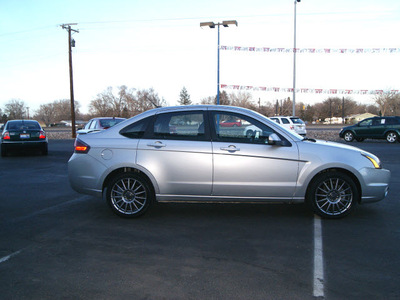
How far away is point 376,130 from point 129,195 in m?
21.5

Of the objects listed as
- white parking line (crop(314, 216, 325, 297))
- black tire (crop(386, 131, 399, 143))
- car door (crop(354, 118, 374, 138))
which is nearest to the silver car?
white parking line (crop(314, 216, 325, 297))

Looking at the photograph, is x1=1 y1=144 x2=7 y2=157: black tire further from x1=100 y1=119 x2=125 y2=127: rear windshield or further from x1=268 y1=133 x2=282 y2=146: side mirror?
x1=268 y1=133 x2=282 y2=146: side mirror

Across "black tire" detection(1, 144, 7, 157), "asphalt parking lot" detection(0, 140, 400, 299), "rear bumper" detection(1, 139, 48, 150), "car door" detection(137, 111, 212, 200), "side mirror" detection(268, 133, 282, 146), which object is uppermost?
"side mirror" detection(268, 133, 282, 146)

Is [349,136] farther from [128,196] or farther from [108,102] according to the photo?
[108,102]

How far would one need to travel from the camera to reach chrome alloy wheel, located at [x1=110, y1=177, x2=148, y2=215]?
565cm

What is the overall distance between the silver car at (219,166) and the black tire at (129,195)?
15 mm

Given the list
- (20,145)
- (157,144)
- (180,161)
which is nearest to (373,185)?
(180,161)

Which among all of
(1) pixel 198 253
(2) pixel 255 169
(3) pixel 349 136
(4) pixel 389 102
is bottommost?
(1) pixel 198 253

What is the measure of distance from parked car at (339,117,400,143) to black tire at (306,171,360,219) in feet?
64.3

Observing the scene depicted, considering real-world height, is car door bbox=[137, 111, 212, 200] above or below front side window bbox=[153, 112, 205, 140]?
below

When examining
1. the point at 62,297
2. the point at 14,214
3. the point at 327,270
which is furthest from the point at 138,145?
Answer: the point at 327,270

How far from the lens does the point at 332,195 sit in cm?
553

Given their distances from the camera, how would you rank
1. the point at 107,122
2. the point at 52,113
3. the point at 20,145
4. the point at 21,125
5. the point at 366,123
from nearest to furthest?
the point at 20,145 → the point at 21,125 → the point at 107,122 → the point at 366,123 → the point at 52,113

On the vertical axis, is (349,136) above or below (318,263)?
above
